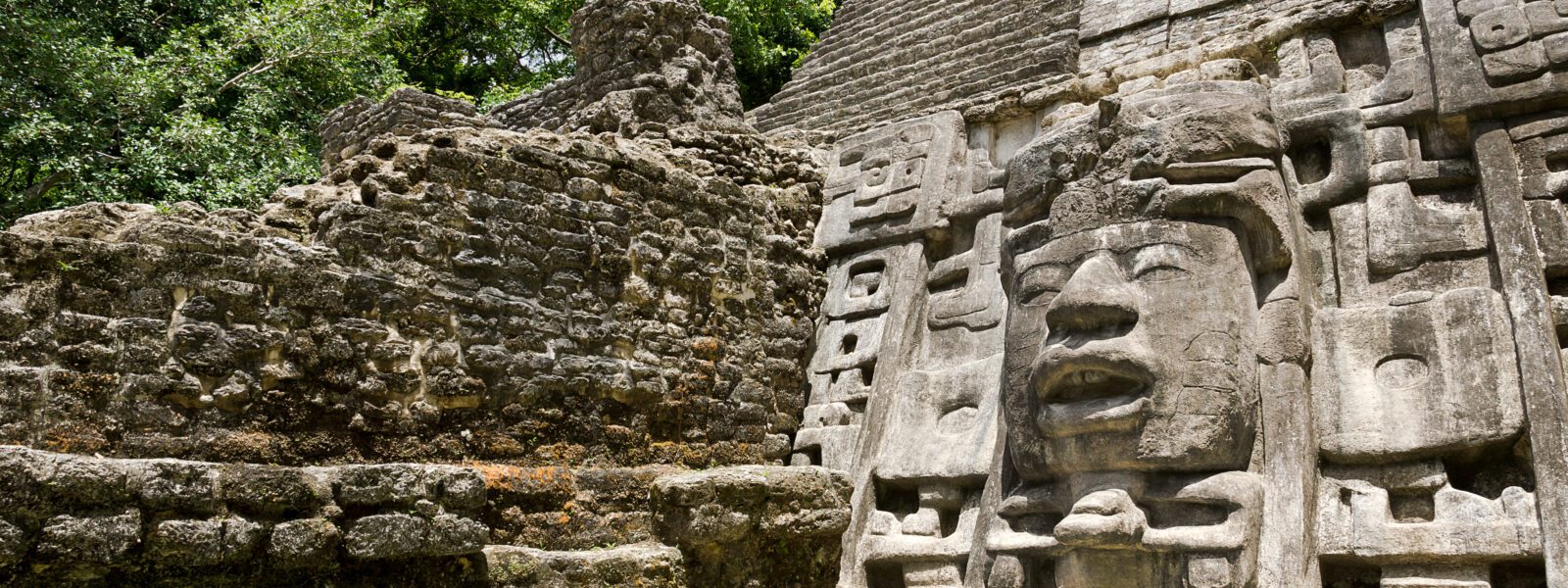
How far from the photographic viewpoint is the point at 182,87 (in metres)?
11.2

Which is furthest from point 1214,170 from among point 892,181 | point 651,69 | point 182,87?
point 182,87

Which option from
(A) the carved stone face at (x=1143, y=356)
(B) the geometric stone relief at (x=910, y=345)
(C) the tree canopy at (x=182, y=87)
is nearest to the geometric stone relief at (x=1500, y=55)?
(A) the carved stone face at (x=1143, y=356)

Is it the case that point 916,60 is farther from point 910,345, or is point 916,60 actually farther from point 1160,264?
point 1160,264

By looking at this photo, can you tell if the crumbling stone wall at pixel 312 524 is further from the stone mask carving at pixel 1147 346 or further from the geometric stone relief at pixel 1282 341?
the stone mask carving at pixel 1147 346

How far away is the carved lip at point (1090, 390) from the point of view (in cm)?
427

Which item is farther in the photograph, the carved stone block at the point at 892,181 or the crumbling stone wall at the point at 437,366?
the carved stone block at the point at 892,181

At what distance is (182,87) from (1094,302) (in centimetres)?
1000

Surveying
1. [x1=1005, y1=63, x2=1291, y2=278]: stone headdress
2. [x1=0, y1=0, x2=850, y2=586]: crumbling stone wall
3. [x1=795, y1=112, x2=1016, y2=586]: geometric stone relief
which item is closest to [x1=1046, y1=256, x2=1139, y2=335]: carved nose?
[x1=1005, y1=63, x2=1291, y2=278]: stone headdress

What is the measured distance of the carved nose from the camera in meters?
4.39

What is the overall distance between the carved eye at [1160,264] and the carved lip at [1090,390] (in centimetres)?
39

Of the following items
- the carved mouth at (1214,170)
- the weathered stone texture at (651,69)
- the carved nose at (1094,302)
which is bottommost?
the carved nose at (1094,302)

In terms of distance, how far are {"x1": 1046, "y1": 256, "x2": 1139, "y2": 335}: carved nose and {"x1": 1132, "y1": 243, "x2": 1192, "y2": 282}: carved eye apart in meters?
0.08

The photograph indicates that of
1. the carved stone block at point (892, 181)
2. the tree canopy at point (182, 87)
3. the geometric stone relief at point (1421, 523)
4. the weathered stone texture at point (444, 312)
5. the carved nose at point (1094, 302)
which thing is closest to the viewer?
the geometric stone relief at point (1421, 523)

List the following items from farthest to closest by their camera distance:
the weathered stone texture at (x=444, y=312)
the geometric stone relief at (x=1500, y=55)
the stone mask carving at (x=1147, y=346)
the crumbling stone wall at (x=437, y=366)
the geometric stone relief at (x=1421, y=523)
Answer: the geometric stone relief at (x=1500, y=55) < the stone mask carving at (x=1147, y=346) < the weathered stone texture at (x=444, y=312) < the geometric stone relief at (x=1421, y=523) < the crumbling stone wall at (x=437, y=366)
